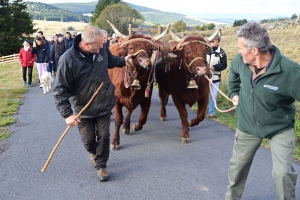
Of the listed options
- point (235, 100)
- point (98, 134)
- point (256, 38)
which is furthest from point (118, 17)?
point (256, 38)

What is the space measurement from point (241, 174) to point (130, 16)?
5670cm

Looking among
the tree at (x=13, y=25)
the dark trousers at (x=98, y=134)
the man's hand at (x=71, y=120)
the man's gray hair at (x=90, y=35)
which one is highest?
the man's gray hair at (x=90, y=35)

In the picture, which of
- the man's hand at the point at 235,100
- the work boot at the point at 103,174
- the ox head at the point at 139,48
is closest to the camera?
the man's hand at the point at 235,100

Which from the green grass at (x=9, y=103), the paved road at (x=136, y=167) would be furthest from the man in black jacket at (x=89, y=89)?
the green grass at (x=9, y=103)

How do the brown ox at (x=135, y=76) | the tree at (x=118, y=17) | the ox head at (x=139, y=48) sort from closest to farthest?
the ox head at (x=139, y=48), the brown ox at (x=135, y=76), the tree at (x=118, y=17)

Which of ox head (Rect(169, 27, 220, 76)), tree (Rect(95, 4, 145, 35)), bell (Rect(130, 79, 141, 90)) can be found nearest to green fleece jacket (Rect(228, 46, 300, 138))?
ox head (Rect(169, 27, 220, 76))

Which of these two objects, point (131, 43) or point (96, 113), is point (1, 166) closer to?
point (96, 113)

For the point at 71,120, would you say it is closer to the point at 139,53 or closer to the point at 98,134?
the point at 98,134

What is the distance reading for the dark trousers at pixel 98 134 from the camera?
197 inches

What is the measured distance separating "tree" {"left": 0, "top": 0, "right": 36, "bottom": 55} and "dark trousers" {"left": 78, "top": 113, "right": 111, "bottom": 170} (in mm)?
40383

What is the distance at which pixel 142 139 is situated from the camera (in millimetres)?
6992

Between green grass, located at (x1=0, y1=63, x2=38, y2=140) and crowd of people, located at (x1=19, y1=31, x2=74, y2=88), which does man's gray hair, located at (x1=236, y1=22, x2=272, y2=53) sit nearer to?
green grass, located at (x1=0, y1=63, x2=38, y2=140)

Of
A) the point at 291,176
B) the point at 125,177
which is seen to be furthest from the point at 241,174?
the point at 125,177

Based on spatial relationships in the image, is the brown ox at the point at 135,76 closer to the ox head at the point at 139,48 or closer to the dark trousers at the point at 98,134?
the ox head at the point at 139,48
